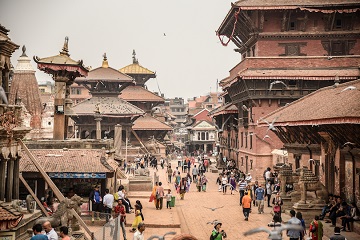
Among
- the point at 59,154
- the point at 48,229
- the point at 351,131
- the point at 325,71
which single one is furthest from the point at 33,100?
the point at 48,229

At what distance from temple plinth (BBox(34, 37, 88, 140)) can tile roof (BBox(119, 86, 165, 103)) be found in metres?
45.4

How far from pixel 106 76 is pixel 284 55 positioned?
28724 millimetres

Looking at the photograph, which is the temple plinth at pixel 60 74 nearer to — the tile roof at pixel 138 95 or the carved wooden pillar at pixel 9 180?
the carved wooden pillar at pixel 9 180

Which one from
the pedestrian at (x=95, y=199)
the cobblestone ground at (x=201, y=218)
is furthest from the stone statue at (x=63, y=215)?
the pedestrian at (x=95, y=199)

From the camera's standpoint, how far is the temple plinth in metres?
29.2

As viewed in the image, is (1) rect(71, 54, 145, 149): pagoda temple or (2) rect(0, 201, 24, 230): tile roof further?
(1) rect(71, 54, 145, 149): pagoda temple

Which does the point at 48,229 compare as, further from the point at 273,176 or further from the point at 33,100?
the point at 33,100

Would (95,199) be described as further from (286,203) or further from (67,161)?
(286,203)

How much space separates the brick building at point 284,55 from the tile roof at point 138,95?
103 feet

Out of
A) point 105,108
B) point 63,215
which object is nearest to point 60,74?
A: point 63,215

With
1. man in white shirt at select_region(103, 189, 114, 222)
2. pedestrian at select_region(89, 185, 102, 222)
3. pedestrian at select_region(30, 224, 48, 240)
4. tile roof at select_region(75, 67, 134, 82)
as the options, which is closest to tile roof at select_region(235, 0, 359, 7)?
pedestrian at select_region(89, 185, 102, 222)

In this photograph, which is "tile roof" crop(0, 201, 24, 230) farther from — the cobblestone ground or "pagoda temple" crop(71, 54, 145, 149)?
"pagoda temple" crop(71, 54, 145, 149)

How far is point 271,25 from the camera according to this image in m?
43.3

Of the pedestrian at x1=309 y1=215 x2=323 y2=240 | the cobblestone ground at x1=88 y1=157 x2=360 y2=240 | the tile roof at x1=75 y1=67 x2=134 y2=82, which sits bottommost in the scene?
the cobblestone ground at x1=88 y1=157 x2=360 y2=240
